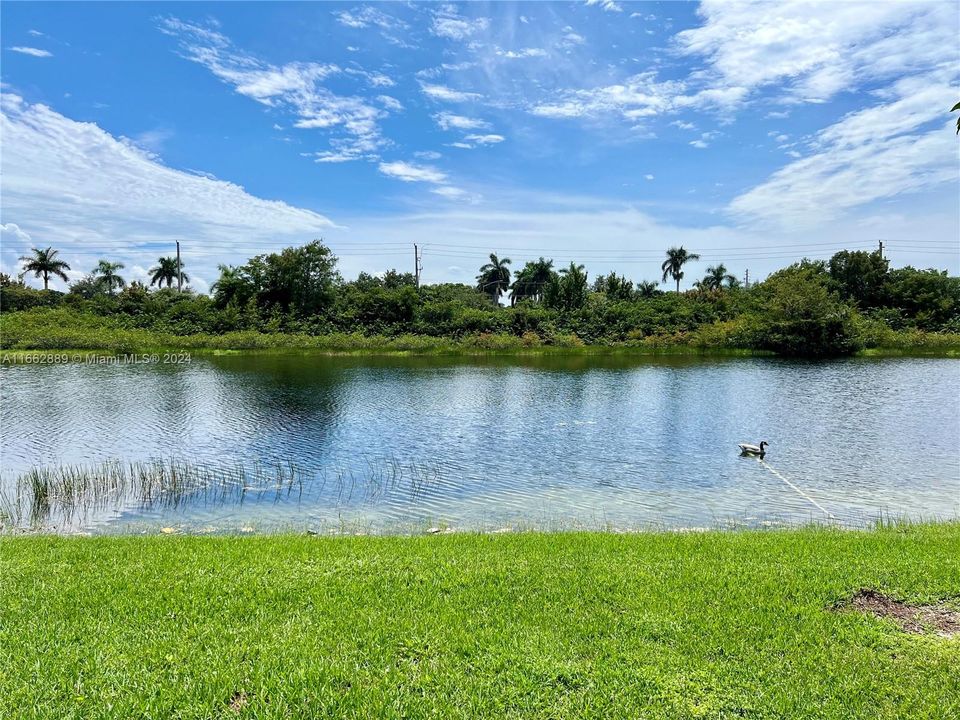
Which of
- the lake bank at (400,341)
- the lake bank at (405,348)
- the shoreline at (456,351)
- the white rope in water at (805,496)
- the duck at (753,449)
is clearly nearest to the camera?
the white rope in water at (805,496)

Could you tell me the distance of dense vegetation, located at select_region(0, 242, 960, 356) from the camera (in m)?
63.7

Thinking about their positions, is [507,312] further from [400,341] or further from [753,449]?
[753,449]

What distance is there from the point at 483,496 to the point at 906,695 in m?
10.5

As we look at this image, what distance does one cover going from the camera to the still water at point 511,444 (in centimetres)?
1346

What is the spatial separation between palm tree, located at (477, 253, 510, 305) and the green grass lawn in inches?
3707

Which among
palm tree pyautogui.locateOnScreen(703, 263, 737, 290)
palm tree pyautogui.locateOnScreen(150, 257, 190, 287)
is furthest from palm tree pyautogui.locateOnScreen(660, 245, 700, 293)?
palm tree pyautogui.locateOnScreen(150, 257, 190, 287)

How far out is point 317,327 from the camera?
7450 centimetres

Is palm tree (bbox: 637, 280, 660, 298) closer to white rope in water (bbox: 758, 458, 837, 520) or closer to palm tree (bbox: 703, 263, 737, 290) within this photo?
palm tree (bbox: 703, 263, 737, 290)

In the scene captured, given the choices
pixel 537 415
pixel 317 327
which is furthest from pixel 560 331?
pixel 537 415

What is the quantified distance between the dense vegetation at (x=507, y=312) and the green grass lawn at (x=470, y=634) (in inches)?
2402

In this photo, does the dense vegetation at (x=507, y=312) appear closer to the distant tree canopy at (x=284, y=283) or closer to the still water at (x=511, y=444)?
the distant tree canopy at (x=284, y=283)

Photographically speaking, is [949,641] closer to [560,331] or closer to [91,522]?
[91,522]

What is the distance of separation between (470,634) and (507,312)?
73341 millimetres

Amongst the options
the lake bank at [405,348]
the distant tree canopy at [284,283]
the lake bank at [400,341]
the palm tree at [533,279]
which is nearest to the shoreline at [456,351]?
the lake bank at [405,348]
